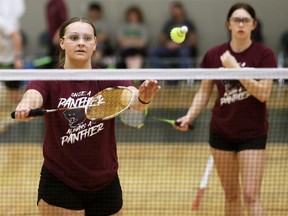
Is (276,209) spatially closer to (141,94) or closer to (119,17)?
(141,94)

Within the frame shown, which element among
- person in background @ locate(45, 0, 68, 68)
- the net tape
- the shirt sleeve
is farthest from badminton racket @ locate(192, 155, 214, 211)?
person in background @ locate(45, 0, 68, 68)

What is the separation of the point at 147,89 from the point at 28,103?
672mm

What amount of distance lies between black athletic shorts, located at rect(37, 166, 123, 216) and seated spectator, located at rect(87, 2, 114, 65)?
8.38 metres

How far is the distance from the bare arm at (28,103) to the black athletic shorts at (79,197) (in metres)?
0.45

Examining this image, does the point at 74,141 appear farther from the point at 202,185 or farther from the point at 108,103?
the point at 202,185

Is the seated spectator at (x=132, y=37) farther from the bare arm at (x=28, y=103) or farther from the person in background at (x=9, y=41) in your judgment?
the bare arm at (x=28, y=103)


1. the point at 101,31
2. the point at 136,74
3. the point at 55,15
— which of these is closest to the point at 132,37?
the point at 101,31

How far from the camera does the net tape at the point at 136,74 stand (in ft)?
14.2

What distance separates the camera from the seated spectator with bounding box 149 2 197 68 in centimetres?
1266

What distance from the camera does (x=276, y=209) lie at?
6.49 m

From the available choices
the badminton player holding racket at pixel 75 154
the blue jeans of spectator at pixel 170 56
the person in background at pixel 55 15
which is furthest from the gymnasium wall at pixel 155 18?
the badminton player holding racket at pixel 75 154

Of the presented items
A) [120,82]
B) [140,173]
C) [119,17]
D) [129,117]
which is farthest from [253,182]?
[119,17]

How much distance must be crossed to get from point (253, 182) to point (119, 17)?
8.80 metres

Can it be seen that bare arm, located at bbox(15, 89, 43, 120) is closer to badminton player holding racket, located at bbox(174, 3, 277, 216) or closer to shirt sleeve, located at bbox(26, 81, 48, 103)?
shirt sleeve, located at bbox(26, 81, 48, 103)
